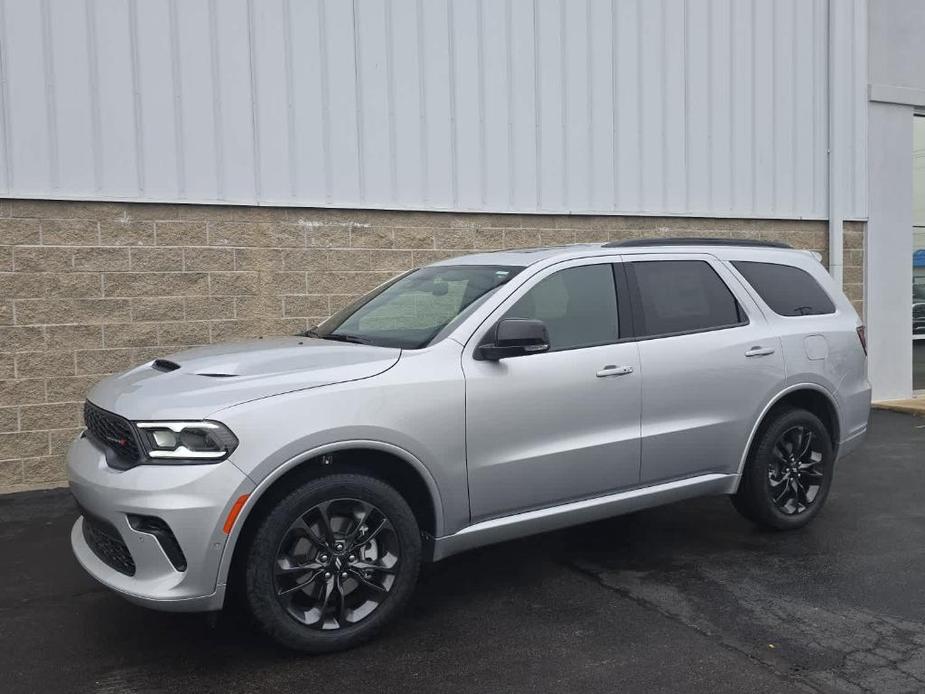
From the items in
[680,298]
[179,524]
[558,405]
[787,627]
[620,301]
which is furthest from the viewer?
[680,298]

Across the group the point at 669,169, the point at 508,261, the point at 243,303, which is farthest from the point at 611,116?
the point at 508,261

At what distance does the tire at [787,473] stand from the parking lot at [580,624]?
170 millimetres

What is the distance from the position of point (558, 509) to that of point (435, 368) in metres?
1.02

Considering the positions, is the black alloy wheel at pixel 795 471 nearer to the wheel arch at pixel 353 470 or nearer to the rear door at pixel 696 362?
the rear door at pixel 696 362

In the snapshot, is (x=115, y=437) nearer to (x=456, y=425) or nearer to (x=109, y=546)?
(x=109, y=546)

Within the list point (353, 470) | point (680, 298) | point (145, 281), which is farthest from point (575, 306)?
point (145, 281)

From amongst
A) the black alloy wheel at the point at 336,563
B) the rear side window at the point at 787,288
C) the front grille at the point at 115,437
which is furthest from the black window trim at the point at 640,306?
the front grille at the point at 115,437

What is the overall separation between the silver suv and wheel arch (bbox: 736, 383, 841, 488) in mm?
16

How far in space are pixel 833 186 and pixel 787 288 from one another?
591 cm

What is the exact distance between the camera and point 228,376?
4.17 meters

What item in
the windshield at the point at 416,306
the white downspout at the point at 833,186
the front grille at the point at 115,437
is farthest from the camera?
the white downspout at the point at 833,186

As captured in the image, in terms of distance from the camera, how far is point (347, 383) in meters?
4.19

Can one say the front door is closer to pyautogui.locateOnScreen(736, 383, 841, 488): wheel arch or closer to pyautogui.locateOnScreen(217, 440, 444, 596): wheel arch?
pyautogui.locateOnScreen(217, 440, 444, 596): wheel arch

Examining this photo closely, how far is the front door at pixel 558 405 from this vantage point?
4547mm
